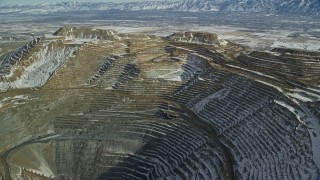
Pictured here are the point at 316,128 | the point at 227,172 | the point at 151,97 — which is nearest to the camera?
the point at 227,172

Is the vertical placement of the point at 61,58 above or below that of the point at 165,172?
above

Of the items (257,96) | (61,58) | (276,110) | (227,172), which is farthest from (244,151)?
(61,58)

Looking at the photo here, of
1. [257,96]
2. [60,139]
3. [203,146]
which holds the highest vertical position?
[257,96]

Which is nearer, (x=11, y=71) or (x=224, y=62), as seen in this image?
(x=224, y=62)

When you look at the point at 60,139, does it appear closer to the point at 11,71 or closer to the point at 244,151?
the point at 11,71

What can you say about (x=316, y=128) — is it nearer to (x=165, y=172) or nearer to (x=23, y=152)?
(x=165, y=172)

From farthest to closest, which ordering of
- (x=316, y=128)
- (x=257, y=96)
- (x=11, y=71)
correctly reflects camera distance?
(x=11, y=71) → (x=257, y=96) → (x=316, y=128)
